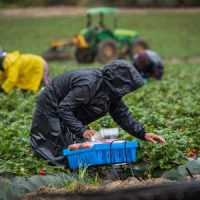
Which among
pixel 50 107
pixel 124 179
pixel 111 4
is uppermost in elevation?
pixel 50 107

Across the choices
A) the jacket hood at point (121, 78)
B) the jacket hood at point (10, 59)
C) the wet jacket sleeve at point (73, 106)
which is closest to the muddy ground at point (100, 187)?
the wet jacket sleeve at point (73, 106)

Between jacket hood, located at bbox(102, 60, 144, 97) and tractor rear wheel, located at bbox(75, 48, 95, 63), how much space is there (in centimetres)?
1851

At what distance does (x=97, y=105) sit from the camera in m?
7.16

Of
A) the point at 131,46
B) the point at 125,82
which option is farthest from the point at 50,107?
the point at 131,46

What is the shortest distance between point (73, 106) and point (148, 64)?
9258mm

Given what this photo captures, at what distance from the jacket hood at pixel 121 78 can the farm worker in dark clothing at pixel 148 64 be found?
8937 millimetres

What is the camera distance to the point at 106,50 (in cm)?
2508

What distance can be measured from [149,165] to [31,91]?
668 centimetres

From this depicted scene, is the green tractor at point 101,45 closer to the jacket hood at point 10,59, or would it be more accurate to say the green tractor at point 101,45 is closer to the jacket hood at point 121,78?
the jacket hood at point 10,59

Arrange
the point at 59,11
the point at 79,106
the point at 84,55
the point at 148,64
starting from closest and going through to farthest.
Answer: the point at 79,106 → the point at 148,64 → the point at 84,55 → the point at 59,11

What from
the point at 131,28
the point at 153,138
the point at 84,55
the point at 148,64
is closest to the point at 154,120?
the point at 153,138

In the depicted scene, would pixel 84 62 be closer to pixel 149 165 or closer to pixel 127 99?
pixel 127 99

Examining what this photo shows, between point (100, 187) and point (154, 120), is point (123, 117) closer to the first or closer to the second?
point (100, 187)

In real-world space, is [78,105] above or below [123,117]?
above
